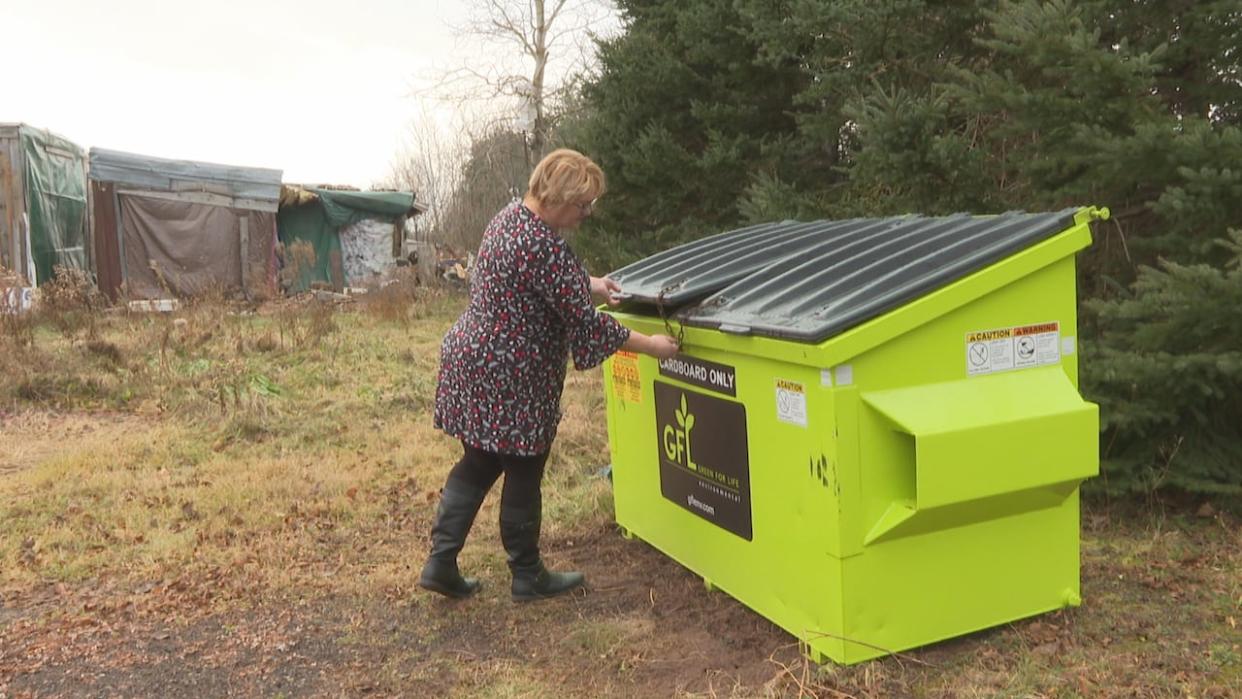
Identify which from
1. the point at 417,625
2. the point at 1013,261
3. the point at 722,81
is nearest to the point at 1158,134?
Result: the point at 1013,261

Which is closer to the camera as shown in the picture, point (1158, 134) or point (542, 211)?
point (542, 211)

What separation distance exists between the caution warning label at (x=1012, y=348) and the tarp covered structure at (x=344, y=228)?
17138 millimetres

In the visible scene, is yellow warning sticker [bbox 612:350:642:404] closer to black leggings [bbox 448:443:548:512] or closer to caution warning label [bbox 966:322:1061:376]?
black leggings [bbox 448:443:548:512]

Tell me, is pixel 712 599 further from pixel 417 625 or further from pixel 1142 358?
pixel 1142 358

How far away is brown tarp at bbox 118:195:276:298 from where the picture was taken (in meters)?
16.8

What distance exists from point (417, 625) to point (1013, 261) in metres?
2.50

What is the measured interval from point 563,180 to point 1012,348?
5.23 ft

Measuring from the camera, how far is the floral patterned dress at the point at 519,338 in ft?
11.3

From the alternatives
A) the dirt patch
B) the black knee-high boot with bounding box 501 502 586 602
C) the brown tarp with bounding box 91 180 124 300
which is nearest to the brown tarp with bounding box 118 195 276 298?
the brown tarp with bounding box 91 180 124 300

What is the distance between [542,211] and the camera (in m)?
3.54

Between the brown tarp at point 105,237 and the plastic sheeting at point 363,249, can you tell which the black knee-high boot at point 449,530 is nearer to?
the brown tarp at point 105,237

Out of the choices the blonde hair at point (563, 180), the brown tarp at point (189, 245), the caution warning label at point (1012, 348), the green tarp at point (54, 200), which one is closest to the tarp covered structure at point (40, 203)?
the green tarp at point (54, 200)

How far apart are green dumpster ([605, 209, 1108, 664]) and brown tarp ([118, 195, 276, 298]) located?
14035mm

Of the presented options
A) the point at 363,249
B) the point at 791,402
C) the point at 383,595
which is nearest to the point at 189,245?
the point at 363,249
